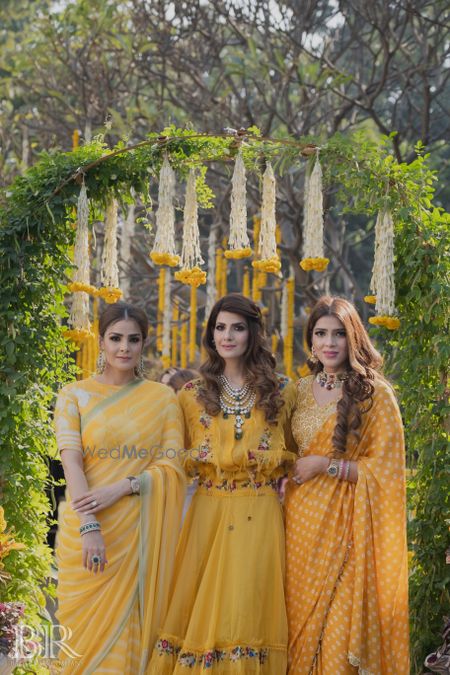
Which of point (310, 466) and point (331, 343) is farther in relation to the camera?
point (331, 343)

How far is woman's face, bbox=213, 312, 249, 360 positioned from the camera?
4148mm

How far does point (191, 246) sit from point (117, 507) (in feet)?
4.97

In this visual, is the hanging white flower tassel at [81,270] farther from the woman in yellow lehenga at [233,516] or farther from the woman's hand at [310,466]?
the woman's hand at [310,466]

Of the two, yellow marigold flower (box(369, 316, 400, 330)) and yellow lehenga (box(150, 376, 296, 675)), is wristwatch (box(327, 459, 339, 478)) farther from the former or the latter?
yellow marigold flower (box(369, 316, 400, 330))

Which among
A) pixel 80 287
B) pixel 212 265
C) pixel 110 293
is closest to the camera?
pixel 80 287

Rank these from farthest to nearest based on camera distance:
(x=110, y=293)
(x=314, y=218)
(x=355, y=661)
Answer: (x=110, y=293), (x=314, y=218), (x=355, y=661)

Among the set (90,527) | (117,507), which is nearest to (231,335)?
(117,507)

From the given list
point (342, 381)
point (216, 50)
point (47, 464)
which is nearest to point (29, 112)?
point (216, 50)

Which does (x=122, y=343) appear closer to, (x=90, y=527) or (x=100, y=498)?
(x=100, y=498)

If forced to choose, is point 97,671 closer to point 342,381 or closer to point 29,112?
point 342,381

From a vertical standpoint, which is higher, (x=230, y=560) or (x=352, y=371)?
(x=352, y=371)

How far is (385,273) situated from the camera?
15.1 ft

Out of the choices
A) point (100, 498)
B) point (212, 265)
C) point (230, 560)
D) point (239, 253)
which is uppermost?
point (212, 265)

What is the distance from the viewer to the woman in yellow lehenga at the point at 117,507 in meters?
3.93
